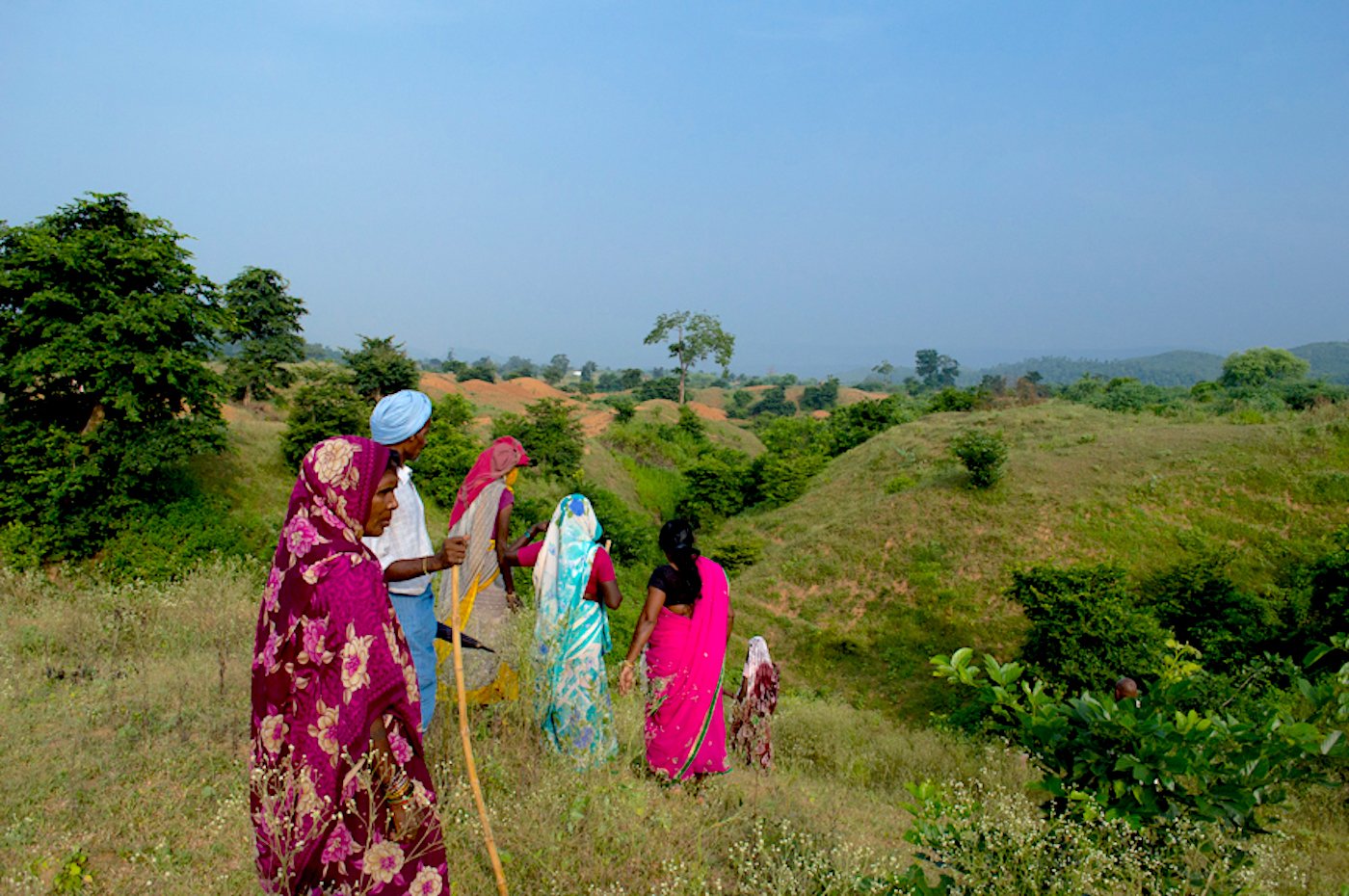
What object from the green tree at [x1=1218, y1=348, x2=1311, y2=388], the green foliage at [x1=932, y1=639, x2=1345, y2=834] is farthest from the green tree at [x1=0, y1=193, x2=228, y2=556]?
the green tree at [x1=1218, y1=348, x2=1311, y2=388]

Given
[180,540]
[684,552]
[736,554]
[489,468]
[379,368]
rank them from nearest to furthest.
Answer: [684,552] < [489,468] < [180,540] < [736,554] < [379,368]

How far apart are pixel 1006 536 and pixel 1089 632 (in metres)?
5.76

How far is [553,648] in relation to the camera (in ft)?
10.6

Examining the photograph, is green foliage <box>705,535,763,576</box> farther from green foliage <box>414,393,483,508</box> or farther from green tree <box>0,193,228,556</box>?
green tree <box>0,193,228,556</box>

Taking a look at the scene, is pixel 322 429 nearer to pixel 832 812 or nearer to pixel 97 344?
pixel 97 344

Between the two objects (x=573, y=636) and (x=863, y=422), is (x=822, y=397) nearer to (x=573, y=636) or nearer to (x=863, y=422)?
(x=863, y=422)

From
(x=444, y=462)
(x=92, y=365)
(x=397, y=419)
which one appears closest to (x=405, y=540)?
(x=397, y=419)

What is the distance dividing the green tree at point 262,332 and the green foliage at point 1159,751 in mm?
23321

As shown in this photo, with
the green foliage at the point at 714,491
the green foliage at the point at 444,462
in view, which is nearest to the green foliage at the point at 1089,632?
the green foliage at the point at 444,462

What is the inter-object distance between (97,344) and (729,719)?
11.0 metres

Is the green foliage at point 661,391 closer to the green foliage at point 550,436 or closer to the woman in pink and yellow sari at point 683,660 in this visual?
the green foliage at point 550,436

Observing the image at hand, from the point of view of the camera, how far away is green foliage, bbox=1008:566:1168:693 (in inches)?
349

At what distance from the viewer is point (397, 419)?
3.06m

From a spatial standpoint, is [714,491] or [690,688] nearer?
[690,688]
